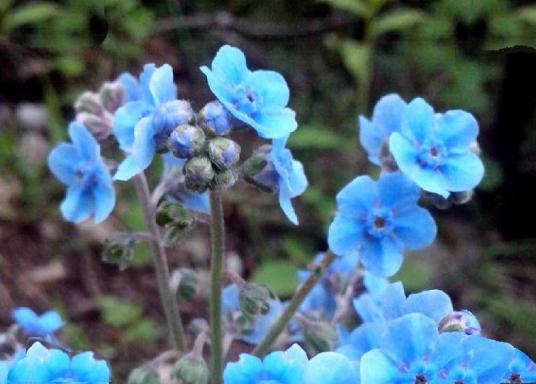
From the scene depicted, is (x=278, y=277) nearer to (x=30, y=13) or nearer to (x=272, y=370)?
(x=30, y=13)

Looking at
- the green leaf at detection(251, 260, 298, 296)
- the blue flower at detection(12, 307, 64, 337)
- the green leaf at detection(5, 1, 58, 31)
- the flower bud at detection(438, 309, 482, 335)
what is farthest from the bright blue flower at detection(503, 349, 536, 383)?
the green leaf at detection(5, 1, 58, 31)

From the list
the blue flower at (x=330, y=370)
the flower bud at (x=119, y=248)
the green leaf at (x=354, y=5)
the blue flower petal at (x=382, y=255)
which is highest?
the green leaf at (x=354, y=5)

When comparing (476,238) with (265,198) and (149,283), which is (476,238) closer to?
(265,198)

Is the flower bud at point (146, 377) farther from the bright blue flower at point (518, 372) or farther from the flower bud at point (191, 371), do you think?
the bright blue flower at point (518, 372)

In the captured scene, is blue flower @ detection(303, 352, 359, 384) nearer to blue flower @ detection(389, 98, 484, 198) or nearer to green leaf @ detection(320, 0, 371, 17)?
blue flower @ detection(389, 98, 484, 198)

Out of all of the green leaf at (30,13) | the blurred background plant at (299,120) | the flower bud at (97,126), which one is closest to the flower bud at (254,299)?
the flower bud at (97,126)

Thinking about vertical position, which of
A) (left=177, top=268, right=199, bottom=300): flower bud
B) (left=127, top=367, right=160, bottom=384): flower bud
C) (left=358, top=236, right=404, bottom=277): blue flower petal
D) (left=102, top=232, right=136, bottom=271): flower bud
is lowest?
(left=127, top=367, right=160, bottom=384): flower bud

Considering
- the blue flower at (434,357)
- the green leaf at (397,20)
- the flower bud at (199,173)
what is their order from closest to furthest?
the blue flower at (434,357), the flower bud at (199,173), the green leaf at (397,20)

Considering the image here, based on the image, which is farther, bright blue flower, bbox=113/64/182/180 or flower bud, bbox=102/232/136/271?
flower bud, bbox=102/232/136/271

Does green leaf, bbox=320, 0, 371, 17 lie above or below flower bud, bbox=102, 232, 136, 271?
above
